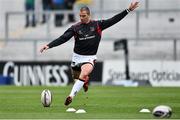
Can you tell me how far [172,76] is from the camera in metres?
31.2

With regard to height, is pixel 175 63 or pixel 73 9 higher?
pixel 73 9

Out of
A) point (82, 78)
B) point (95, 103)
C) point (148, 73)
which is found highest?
point (82, 78)

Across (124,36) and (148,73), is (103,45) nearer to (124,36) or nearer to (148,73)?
(124,36)

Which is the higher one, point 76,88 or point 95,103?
point 76,88

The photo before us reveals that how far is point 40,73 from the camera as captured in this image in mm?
32969

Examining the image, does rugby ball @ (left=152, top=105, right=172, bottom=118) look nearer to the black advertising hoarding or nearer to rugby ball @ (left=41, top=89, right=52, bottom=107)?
rugby ball @ (left=41, top=89, right=52, bottom=107)

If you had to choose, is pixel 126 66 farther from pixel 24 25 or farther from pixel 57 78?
pixel 24 25

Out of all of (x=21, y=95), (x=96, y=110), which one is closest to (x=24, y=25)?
(x=21, y=95)

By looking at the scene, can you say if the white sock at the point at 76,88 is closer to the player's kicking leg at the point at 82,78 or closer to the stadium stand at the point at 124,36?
the player's kicking leg at the point at 82,78

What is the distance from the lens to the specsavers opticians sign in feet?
102

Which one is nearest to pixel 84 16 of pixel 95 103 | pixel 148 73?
pixel 95 103

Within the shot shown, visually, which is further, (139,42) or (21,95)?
(139,42)

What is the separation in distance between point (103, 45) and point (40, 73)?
129 inches

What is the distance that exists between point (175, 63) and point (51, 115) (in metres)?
15.8
